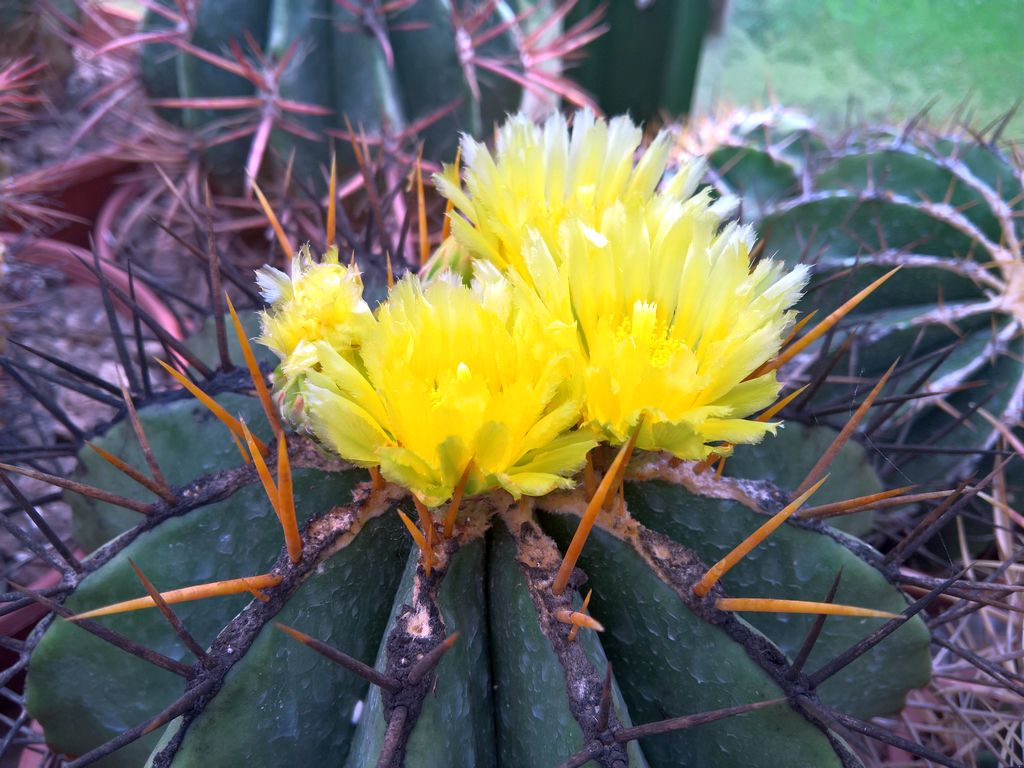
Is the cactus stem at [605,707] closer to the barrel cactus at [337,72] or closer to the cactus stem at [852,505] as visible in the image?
the cactus stem at [852,505]

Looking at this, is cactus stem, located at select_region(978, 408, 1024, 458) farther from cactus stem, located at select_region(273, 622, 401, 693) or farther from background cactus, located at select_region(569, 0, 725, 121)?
background cactus, located at select_region(569, 0, 725, 121)

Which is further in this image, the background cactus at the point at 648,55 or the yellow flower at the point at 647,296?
the background cactus at the point at 648,55

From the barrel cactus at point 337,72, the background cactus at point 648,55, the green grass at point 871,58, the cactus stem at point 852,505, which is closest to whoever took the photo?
the cactus stem at point 852,505

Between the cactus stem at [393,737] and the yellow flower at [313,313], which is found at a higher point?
the yellow flower at [313,313]

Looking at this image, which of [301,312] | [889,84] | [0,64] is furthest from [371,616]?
[889,84]

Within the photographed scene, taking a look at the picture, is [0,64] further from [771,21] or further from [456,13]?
[771,21]

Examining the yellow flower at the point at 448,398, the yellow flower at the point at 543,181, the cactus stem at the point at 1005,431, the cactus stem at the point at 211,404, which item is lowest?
the cactus stem at the point at 1005,431

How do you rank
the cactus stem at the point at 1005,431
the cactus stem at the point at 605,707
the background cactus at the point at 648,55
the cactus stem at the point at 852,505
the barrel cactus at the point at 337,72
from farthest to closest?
the background cactus at the point at 648,55, the barrel cactus at the point at 337,72, the cactus stem at the point at 1005,431, the cactus stem at the point at 852,505, the cactus stem at the point at 605,707

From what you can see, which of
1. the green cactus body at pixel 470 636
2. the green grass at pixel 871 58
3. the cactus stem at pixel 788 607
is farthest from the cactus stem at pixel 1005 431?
the green grass at pixel 871 58

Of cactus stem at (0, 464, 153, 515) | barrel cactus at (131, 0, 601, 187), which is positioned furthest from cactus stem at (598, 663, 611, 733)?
barrel cactus at (131, 0, 601, 187)
